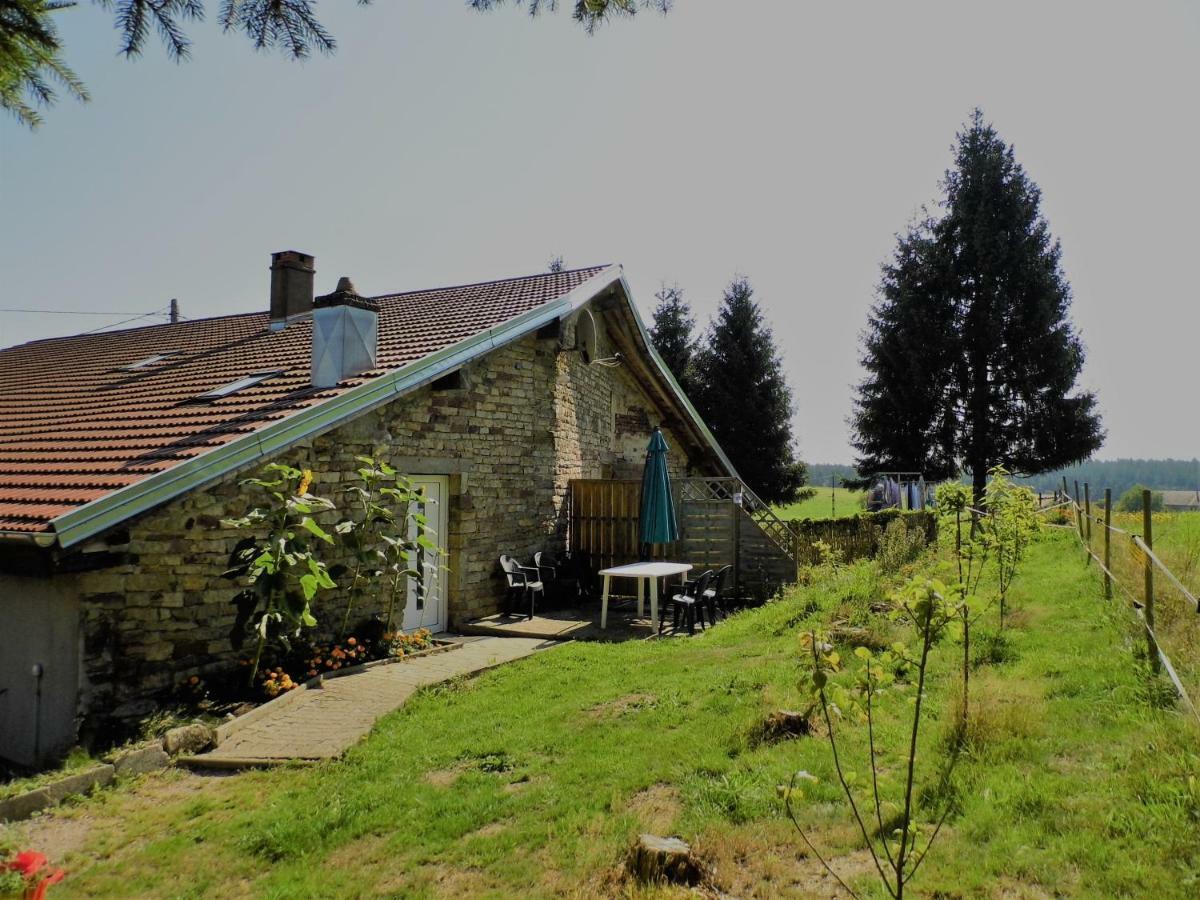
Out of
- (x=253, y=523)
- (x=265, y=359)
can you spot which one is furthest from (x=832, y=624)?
(x=265, y=359)

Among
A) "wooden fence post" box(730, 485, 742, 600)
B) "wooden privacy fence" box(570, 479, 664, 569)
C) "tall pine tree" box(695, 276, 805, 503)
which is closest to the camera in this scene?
"wooden fence post" box(730, 485, 742, 600)

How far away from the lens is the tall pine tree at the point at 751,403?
27.3 meters

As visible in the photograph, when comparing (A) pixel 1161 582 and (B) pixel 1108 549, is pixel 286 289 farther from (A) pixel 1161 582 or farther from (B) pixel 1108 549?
(A) pixel 1161 582

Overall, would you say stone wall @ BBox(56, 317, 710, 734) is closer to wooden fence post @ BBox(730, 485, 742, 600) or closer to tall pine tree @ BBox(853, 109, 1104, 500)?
wooden fence post @ BBox(730, 485, 742, 600)

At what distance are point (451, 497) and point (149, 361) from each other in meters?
6.16

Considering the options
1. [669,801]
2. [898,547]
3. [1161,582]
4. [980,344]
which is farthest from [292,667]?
[980,344]

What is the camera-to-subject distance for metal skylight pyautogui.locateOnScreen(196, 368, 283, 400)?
841cm

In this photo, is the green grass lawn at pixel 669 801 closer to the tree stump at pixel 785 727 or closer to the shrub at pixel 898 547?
the tree stump at pixel 785 727

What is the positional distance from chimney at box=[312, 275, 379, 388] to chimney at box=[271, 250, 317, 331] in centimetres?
490

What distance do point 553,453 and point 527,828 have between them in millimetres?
8338

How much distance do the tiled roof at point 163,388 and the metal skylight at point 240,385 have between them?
0.14 metres

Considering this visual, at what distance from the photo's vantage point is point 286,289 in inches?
518

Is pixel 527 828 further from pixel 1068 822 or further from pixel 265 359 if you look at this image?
pixel 265 359

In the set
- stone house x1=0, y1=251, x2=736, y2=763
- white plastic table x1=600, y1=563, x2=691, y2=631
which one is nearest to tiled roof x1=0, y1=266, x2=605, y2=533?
stone house x1=0, y1=251, x2=736, y2=763
